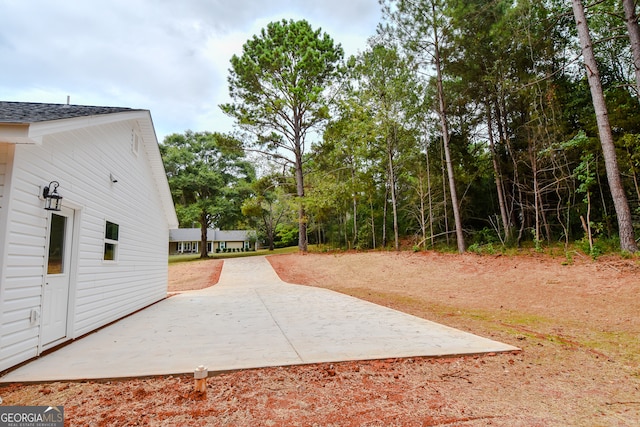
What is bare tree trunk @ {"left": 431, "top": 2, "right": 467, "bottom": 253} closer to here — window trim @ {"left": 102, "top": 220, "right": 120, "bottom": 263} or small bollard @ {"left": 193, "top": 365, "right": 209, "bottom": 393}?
window trim @ {"left": 102, "top": 220, "right": 120, "bottom": 263}

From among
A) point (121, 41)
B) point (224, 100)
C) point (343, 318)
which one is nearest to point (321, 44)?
point (224, 100)

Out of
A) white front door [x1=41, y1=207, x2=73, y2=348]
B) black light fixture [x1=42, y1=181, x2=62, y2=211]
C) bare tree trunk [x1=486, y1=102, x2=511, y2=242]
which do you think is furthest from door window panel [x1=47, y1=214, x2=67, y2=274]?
bare tree trunk [x1=486, y1=102, x2=511, y2=242]

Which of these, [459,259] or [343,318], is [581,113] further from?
[343,318]

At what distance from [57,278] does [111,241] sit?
1.72m

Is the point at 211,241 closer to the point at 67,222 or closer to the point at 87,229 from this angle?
the point at 87,229

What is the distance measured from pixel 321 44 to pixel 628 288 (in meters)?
17.0

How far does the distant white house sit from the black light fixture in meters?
35.2

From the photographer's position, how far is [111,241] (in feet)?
18.8

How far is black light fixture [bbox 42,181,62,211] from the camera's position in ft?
12.1

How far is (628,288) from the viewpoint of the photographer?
6.55m

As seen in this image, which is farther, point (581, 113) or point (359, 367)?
point (581, 113)

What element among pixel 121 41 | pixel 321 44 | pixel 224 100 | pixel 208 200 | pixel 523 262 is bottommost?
pixel 523 262

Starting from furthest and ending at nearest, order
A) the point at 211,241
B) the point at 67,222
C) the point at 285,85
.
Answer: the point at 211,241 < the point at 285,85 < the point at 67,222

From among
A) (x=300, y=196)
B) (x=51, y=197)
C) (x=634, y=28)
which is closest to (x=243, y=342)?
(x=51, y=197)
